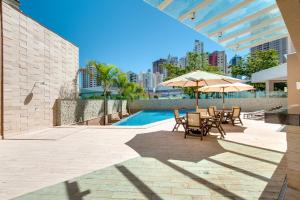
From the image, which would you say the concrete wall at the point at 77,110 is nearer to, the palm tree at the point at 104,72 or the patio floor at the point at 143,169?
the palm tree at the point at 104,72

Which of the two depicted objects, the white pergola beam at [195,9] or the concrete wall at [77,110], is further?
the concrete wall at [77,110]

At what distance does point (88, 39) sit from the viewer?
32562 mm

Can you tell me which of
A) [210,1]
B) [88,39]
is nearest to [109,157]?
[210,1]

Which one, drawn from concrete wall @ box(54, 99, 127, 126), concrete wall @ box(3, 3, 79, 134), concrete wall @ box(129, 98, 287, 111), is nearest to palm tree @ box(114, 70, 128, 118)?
concrete wall @ box(54, 99, 127, 126)

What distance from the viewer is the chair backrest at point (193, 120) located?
277 inches

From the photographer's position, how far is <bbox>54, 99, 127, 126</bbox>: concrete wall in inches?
428

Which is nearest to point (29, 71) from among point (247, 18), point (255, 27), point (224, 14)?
point (224, 14)

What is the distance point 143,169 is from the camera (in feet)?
13.5

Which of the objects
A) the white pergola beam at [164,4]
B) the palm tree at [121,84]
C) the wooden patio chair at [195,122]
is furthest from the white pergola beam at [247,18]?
the palm tree at [121,84]

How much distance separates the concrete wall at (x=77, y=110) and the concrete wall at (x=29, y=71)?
468 mm

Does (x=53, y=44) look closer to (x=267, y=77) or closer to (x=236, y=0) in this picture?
(x=236, y=0)

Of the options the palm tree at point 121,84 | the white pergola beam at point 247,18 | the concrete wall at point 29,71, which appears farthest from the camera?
the palm tree at point 121,84

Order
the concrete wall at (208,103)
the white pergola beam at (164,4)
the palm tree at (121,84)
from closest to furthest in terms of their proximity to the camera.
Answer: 1. the white pergola beam at (164,4)
2. the palm tree at (121,84)
3. the concrete wall at (208,103)

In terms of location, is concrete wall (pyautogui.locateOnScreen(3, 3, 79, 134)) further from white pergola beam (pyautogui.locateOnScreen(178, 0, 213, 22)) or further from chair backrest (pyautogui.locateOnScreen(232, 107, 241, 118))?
chair backrest (pyautogui.locateOnScreen(232, 107, 241, 118))
